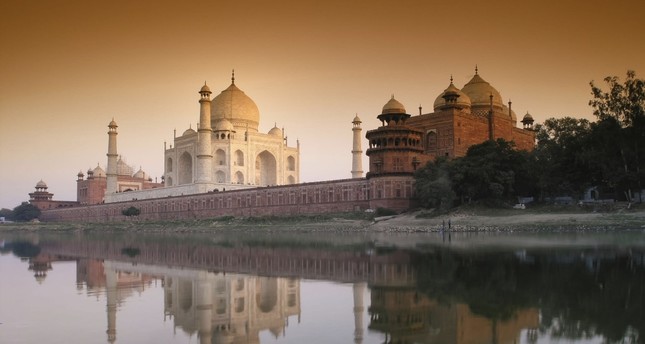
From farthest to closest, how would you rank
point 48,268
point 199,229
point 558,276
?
1. point 199,229
2. point 48,268
3. point 558,276

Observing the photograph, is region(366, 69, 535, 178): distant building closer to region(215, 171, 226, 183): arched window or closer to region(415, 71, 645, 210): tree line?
region(415, 71, 645, 210): tree line

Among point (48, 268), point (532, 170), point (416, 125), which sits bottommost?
point (48, 268)

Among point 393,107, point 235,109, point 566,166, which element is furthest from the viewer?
point 235,109

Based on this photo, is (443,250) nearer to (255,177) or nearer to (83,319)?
(83,319)

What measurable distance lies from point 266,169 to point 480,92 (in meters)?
29.2

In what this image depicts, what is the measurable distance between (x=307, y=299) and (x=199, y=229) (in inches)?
1601

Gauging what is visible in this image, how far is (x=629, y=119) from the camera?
125ft

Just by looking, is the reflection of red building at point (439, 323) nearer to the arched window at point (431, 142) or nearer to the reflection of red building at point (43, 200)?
the arched window at point (431, 142)

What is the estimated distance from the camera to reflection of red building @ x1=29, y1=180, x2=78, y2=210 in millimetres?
104625

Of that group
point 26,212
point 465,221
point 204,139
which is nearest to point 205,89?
point 204,139

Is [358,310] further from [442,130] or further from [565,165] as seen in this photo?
[442,130]

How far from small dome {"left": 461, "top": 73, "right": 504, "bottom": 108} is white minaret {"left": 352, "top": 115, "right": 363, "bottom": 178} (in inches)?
534

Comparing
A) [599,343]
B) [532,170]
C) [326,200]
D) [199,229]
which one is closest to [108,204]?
[199,229]

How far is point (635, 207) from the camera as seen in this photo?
3456 cm
